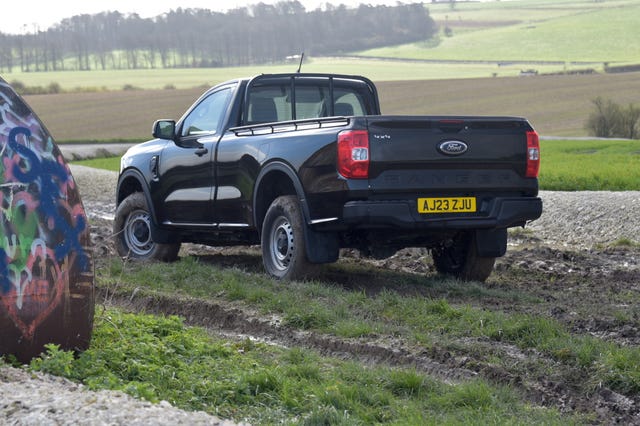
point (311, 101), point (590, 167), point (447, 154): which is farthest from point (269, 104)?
point (590, 167)

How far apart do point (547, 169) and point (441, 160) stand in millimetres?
14885

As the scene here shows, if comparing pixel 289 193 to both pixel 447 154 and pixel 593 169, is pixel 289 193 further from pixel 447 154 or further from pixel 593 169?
pixel 593 169

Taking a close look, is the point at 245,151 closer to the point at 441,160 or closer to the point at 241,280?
the point at 241,280

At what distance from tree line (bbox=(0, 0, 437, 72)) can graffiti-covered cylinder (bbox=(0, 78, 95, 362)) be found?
9168 cm

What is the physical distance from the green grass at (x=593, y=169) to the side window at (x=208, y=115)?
10.3m

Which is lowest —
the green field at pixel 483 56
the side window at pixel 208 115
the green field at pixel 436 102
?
the green field at pixel 436 102

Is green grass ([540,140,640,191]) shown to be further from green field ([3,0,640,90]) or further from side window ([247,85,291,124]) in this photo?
green field ([3,0,640,90])

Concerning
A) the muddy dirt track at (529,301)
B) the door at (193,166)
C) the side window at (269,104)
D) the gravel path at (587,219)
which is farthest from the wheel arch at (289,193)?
the gravel path at (587,219)

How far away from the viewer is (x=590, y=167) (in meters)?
23.4

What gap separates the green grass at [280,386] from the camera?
5.37 m

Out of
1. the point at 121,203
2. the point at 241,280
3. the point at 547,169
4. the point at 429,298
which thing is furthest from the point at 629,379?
the point at 547,169

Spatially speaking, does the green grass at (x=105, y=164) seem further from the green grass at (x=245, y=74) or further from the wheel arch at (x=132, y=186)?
the green grass at (x=245, y=74)

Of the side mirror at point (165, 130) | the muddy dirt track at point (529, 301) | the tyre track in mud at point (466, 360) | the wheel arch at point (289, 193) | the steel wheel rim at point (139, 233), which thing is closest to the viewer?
the tyre track in mud at point (466, 360)

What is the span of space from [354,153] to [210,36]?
105741mm
